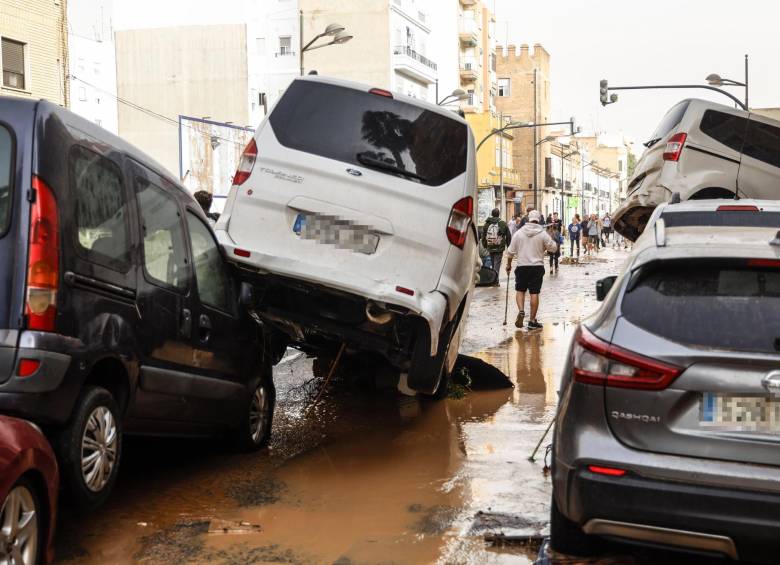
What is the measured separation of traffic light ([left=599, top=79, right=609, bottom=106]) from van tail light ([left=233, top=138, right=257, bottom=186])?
30.2 meters

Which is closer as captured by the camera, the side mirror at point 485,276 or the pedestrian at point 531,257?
the side mirror at point 485,276

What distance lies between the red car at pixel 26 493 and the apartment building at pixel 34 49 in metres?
25.3

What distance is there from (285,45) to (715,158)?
4653 cm

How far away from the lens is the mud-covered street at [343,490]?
500cm

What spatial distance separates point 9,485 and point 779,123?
12176mm

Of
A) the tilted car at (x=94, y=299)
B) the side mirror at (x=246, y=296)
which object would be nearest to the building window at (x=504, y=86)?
the side mirror at (x=246, y=296)

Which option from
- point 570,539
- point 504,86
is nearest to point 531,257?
point 570,539

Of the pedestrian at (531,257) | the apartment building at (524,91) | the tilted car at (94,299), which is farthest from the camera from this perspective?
the apartment building at (524,91)

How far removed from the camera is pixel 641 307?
13.1 ft

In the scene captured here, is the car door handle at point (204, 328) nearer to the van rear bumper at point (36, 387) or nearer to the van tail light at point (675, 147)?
the van rear bumper at point (36, 387)

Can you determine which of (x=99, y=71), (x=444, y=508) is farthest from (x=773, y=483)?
(x=99, y=71)

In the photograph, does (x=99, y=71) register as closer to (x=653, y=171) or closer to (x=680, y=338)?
(x=653, y=171)

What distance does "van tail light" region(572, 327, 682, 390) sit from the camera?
12.4ft

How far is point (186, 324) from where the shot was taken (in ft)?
19.2
